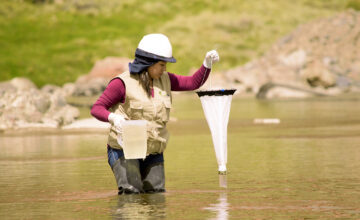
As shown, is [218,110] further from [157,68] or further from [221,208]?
[221,208]

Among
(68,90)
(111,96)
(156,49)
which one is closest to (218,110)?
(156,49)

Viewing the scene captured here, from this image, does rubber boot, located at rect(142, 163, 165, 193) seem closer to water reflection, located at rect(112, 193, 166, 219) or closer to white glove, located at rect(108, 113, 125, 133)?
water reflection, located at rect(112, 193, 166, 219)

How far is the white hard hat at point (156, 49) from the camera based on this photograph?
8.80m

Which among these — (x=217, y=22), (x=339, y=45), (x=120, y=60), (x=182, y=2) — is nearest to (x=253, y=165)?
(x=339, y=45)

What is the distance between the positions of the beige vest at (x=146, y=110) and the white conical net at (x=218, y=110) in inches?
34.7

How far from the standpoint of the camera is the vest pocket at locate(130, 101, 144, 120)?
8852 mm

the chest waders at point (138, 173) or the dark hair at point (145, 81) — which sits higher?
the dark hair at point (145, 81)

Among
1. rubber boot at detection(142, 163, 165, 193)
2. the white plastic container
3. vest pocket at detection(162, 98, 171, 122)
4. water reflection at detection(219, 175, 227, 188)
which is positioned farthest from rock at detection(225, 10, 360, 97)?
the white plastic container

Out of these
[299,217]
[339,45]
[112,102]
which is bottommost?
[299,217]

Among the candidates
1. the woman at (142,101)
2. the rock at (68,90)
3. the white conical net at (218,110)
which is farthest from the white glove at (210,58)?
the rock at (68,90)

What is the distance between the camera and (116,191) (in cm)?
989

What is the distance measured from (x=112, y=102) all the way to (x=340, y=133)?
991cm

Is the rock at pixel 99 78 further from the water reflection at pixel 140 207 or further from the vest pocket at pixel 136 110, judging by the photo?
the vest pocket at pixel 136 110

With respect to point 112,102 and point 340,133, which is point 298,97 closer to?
point 340,133
